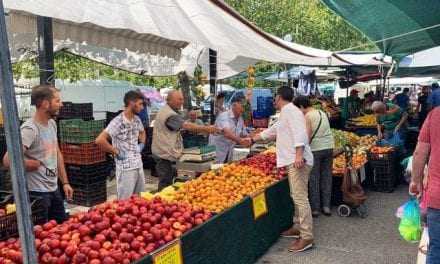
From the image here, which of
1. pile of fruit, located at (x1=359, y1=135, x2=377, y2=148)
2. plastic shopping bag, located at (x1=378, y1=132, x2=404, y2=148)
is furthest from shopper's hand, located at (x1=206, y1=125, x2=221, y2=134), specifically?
pile of fruit, located at (x1=359, y1=135, x2=377, y2=148)

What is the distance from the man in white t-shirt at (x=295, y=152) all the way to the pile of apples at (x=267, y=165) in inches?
28.6

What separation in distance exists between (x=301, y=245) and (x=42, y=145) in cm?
316

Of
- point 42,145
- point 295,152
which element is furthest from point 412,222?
point 42,145

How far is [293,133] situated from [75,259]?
2880 mm

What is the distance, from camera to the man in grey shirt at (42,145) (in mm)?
3699

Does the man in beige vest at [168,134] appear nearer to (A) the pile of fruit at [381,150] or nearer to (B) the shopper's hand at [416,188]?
(B) the shopper's hand at [416,188]

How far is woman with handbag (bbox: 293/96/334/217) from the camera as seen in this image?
21.0ft

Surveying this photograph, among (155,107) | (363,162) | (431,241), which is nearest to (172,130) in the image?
(431,241)

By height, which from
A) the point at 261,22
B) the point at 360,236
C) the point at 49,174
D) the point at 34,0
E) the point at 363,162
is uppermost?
the point at 261,22

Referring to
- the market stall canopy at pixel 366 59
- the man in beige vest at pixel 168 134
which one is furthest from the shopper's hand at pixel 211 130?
the market stall canopy at pixel 366 59

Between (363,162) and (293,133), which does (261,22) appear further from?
(293,133)

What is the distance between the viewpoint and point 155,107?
23875 mm

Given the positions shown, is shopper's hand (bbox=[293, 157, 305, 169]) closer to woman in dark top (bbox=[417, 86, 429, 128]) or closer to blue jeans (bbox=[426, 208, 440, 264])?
blue jeans (bbox=[426, 208, 440, 264])

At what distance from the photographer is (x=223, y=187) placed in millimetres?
5008
